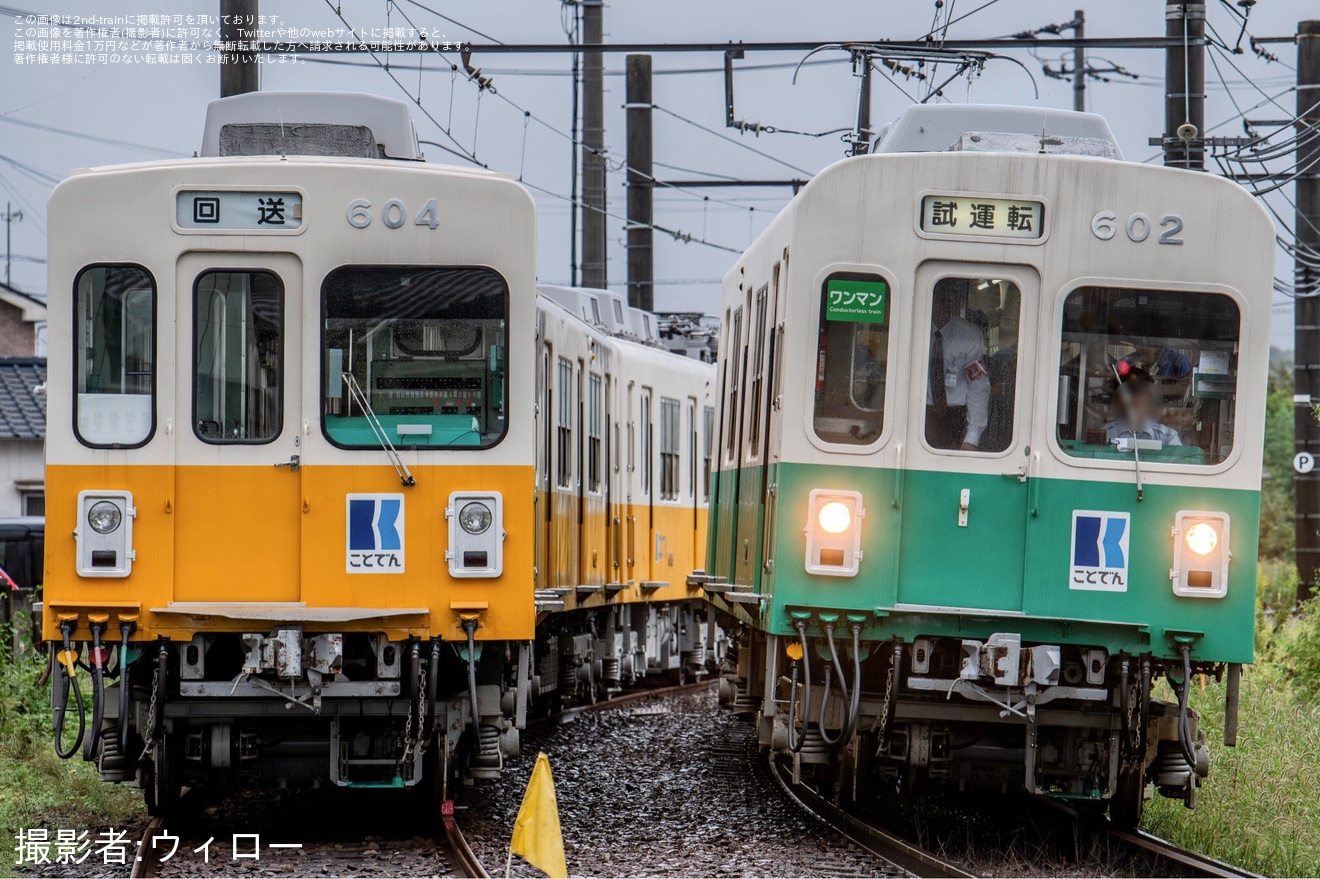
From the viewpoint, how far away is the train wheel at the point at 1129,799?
28.5 feet

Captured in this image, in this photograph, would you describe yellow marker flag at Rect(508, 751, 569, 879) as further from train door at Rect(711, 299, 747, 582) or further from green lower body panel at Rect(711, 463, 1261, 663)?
train door at Rect(711, 299, 747, 582)

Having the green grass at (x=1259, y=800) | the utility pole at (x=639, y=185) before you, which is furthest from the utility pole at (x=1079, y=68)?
the green grass at (x=1259, y=800)

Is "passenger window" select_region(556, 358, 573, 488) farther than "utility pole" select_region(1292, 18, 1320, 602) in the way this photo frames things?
No

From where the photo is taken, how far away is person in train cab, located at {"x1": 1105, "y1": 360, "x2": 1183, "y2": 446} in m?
8.11

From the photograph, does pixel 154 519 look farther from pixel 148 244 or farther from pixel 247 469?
pixel 148 244

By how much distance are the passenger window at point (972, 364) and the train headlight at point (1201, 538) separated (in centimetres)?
95

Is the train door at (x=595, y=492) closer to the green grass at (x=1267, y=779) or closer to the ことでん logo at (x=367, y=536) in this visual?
the green grass at (x=1267, y=779)

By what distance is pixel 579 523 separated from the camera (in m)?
13.0

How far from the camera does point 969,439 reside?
8219 mm

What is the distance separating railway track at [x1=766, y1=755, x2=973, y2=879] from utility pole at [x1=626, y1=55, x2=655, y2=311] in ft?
36.5

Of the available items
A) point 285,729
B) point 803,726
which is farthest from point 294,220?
point 803,726

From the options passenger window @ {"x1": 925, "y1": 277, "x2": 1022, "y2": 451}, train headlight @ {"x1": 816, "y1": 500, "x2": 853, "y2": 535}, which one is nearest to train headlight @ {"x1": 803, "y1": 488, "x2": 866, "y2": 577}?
train headlight @ {"x1": 816, "y1": 500, "x2": 853, "y2": 535}

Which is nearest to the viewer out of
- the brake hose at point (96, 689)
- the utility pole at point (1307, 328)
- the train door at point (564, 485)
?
the brake hose at point (96, 689)

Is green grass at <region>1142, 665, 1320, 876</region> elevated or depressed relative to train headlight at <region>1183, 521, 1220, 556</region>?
depressed
